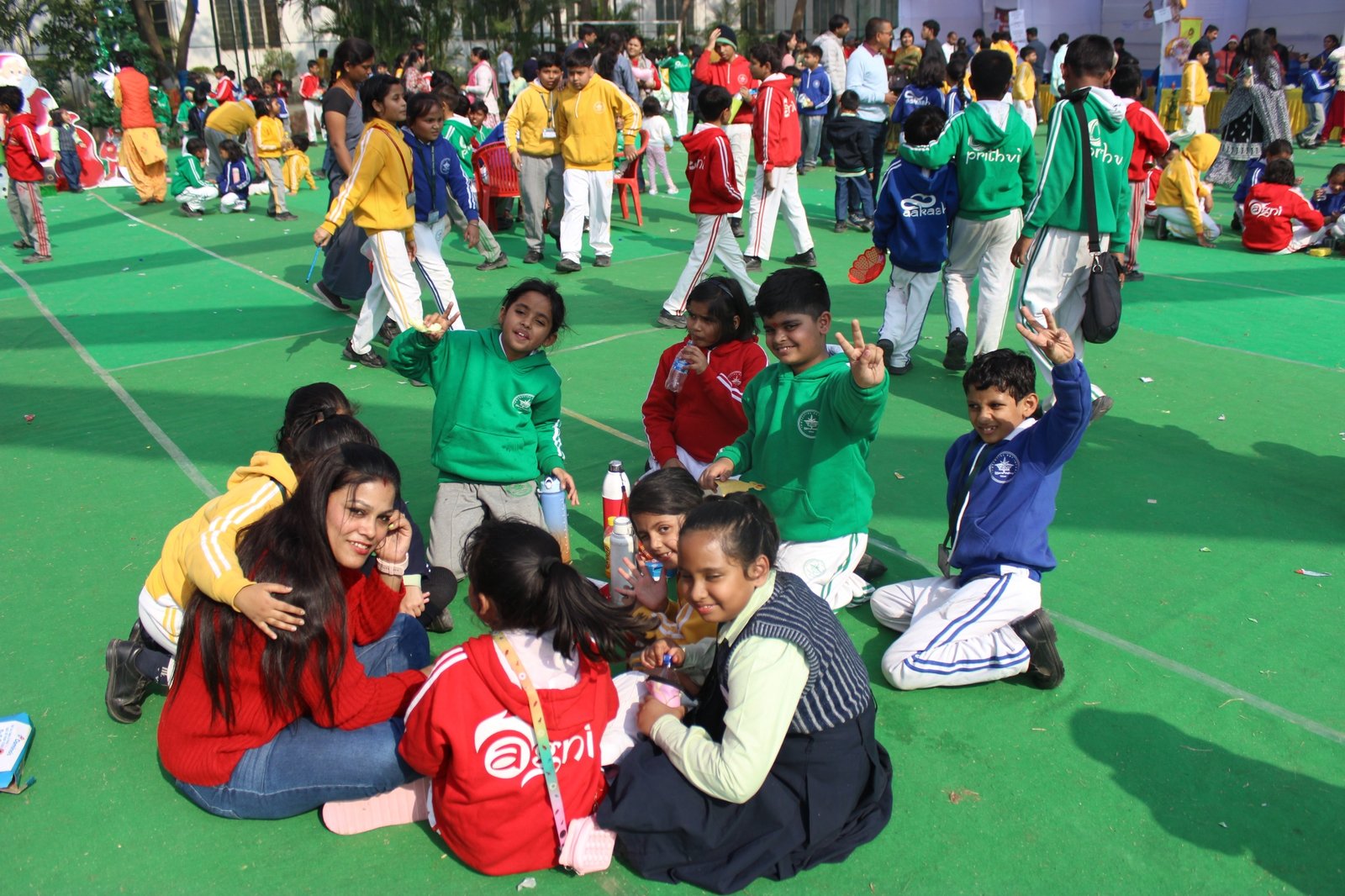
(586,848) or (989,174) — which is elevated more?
(989,174)

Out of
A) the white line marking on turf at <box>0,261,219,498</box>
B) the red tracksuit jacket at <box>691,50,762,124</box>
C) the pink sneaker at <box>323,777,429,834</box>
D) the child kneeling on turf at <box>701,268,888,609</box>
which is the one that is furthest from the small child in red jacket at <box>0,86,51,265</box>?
the pink sneaker at <box>323,777,429,834</box>

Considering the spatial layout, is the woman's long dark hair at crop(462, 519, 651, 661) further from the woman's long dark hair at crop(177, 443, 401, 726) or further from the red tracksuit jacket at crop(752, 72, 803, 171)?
the red tracksuit jacket at crop(752, 72, 803, 171)

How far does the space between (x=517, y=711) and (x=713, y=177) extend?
20.1 ft

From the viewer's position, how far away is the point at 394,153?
6676 millimetres

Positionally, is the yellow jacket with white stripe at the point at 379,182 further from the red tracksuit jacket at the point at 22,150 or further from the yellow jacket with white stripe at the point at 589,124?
the red tracksuit jacket at the point at 22,150

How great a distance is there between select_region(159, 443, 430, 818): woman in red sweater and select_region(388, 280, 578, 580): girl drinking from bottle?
4.29ft

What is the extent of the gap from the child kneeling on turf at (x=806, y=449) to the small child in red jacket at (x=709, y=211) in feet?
13.4

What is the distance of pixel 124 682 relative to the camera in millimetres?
3348

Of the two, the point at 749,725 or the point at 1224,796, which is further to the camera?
the point at 1224,796

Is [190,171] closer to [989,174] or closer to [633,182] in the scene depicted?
[633,182]

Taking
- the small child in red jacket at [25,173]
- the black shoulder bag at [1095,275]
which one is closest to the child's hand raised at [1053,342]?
the black shoulder bag at [1095,275]

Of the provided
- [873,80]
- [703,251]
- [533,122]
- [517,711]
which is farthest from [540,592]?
[873,80]

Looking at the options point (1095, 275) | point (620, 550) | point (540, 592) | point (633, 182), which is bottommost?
point (620, 550)

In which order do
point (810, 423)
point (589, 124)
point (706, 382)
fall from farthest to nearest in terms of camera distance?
point (589, 124) → point (706, 382) → point (810, 423)
